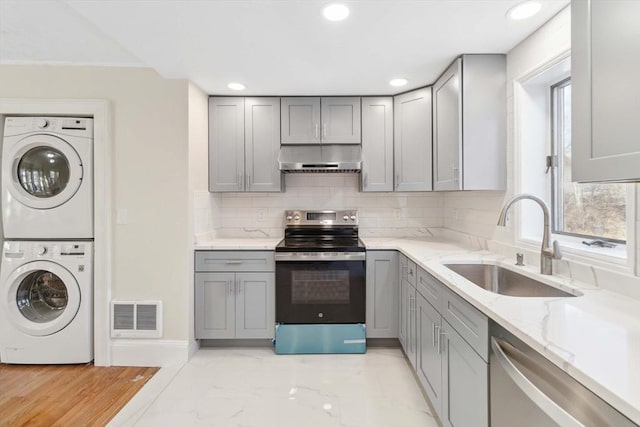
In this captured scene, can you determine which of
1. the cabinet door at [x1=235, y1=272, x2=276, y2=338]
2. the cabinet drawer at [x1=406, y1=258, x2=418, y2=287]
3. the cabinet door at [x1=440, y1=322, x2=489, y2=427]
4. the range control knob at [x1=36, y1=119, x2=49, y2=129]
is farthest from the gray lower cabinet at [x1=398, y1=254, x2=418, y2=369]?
the range control knob at [x1=36, y1=119, x2=49, y2=129]

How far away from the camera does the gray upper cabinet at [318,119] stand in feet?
9.92

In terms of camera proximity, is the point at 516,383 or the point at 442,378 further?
the point at 442,378

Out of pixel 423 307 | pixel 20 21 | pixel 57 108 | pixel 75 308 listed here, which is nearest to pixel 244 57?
pixel 20 21

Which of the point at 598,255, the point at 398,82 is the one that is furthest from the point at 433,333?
the point at 398,82

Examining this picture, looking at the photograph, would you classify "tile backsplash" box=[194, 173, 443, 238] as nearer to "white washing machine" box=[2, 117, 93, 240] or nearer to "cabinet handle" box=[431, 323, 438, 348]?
"white washing machine" box=[2, 117, 93, 240]

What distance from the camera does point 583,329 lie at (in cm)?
98

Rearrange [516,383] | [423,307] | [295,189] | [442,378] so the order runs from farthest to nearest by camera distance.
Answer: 1. [295,189]
2. [423,307]
3. [442,378]
4. [516,383]

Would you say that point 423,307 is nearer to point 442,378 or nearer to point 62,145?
point 442,378

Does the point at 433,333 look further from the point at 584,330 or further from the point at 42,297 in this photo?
the point at 42,297

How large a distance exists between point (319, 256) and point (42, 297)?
2345mm

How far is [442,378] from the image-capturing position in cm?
166

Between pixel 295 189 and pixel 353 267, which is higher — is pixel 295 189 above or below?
above

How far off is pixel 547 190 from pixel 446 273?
3.14ft

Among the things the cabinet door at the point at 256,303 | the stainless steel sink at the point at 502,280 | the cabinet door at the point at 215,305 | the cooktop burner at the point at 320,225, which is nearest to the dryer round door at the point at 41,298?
the cabinet door at the point at 215,305
